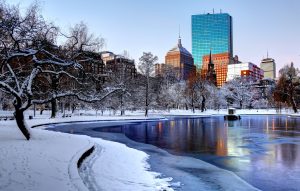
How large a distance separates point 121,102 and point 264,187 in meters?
55.8

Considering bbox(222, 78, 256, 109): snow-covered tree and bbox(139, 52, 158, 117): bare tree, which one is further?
bbox(222, 78, 256, 109): snow-covered tree

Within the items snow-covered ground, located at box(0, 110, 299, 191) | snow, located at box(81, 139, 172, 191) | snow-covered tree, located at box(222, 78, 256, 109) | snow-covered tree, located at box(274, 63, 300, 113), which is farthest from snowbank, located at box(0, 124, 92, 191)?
snow-covered tree, located at box(222, 78, 256, 109)

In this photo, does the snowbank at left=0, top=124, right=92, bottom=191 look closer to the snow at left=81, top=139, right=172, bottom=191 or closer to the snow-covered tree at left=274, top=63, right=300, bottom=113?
the snow at left=81, top=139, right=172, bottom=191

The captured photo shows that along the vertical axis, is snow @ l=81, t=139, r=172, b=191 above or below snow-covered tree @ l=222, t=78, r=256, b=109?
below

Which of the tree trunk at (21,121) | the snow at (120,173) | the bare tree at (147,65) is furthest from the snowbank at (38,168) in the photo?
the bare tree at (147,65)

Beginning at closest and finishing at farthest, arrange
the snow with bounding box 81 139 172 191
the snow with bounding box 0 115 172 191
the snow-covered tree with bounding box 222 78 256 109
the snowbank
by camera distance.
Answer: the snowbank < the snow with bounding box 0 115 172 191 < the snow with bounding box 81 139 172 191 < the snow-covered tree with bounding box 222 78 256 109

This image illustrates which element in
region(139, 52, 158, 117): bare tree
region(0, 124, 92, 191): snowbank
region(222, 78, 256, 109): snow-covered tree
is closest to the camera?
region(0, 124, 92, 191): snowbank

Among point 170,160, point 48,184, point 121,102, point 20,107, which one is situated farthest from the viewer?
point 121,102

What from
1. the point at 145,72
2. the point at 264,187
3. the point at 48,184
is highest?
the point at 145,72

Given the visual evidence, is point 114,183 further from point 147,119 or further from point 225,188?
point 147,119

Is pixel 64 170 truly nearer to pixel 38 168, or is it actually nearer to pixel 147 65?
pixel 38 168

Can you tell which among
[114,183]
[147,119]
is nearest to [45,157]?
[114,183]

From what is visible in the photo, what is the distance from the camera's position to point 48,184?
29.2 ft

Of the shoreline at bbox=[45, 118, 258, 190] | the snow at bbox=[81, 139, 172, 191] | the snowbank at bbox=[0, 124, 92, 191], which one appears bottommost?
the shoreline at bbox=[45, 118, 258, 190]
